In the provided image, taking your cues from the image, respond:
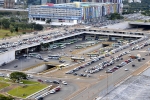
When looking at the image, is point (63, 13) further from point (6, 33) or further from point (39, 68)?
point (39, 68)

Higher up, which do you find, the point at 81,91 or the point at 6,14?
the point at 6,14

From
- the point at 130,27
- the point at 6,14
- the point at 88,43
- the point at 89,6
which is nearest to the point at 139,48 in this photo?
the point at 88,43

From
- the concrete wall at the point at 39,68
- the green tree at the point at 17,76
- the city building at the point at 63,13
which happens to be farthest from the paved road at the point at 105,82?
the city building at the point at 63,13

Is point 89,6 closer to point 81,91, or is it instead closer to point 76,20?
point 76,20

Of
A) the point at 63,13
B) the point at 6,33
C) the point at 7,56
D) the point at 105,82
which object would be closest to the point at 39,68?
the point at 7,56

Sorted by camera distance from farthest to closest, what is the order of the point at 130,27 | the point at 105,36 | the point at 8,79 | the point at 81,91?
the point at 130,27, the point at 105,36, the point at 8,79, the point at 81,91

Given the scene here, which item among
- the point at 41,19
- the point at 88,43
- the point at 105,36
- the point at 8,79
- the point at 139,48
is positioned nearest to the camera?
the point at 8,79
